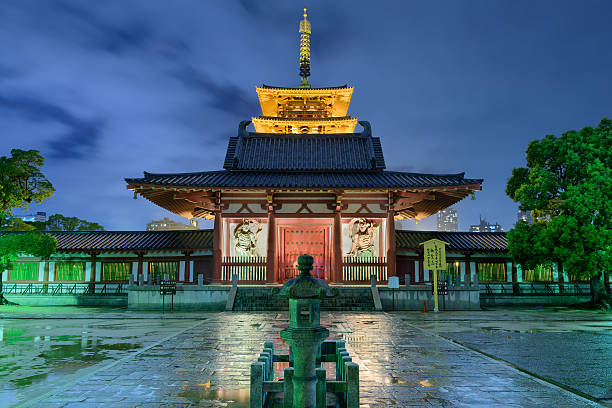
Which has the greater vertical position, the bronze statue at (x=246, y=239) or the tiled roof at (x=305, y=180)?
the tiled roof at (x=305, y=180)

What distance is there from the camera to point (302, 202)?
24.0m

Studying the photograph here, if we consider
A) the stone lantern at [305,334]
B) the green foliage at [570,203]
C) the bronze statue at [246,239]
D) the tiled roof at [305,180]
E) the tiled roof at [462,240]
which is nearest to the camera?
the stone lantern at [305,334]

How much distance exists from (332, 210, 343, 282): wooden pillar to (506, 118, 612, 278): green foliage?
9.44 m

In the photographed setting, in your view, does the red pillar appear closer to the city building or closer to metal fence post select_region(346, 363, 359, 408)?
the city building

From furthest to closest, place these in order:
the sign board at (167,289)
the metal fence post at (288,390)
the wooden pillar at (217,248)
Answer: the wooden pillar at (217,248) → the sign board at (167,289) → the metal fence post at (288,390)

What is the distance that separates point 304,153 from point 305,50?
1694 cm

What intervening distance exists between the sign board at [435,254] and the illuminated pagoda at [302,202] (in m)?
2.01

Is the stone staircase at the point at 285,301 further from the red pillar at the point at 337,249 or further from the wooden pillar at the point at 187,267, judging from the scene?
the wooden pillar at the point at 187,267

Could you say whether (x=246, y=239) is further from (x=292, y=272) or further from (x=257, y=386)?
(x=257, y=386)

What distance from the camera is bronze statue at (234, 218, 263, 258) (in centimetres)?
2397

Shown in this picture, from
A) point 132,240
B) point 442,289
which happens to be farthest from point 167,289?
point 442,289

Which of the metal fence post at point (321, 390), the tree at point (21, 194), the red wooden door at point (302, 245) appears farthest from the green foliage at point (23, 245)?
the metal fence post at point (321, 390)

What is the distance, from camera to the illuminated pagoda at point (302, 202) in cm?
2242

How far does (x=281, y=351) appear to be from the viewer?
1002 centimetres
